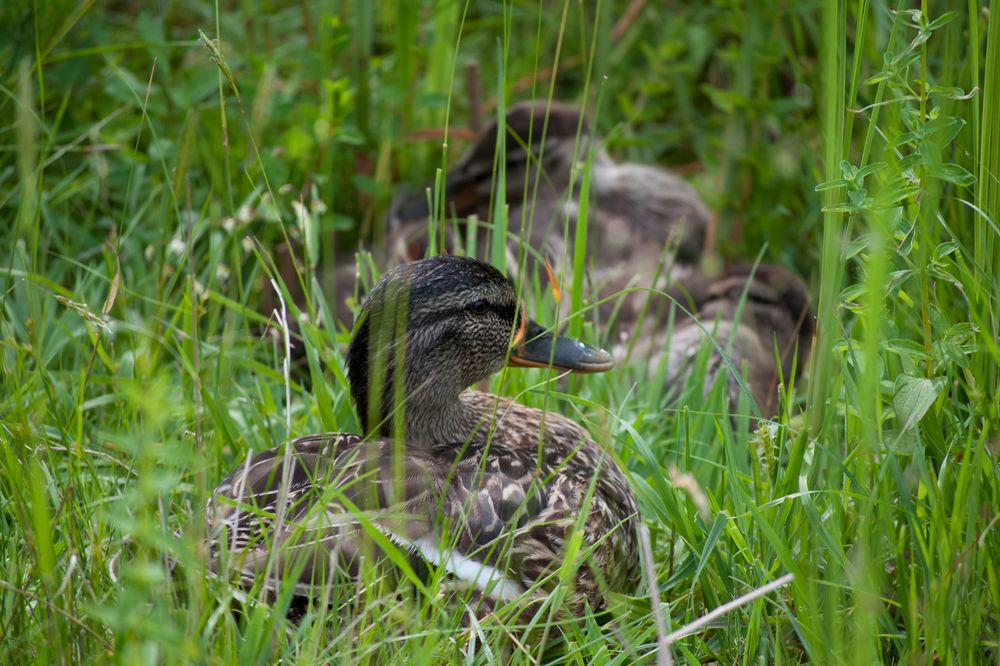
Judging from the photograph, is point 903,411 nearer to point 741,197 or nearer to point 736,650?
point 736,650

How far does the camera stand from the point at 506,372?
8.37 ft

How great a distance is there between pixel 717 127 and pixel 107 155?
7.89 feet

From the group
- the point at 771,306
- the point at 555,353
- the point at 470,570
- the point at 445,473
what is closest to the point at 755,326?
the point at 771,306

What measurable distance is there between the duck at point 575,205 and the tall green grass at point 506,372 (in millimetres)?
138

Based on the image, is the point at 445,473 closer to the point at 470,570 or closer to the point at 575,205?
the point at 470,570

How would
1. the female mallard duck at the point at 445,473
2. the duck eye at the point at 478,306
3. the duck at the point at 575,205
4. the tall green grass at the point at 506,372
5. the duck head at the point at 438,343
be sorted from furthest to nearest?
the duck at the point at 575,205
the duck eye at the point at 478,306
the duck head at the point at 438,343
the female mallard duck at the point at 445,473
the tall green grass at the point at 506,372

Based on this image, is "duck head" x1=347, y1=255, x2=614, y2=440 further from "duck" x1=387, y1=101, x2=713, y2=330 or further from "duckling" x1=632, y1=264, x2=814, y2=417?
"duck" x1=387, y1=101, x2=713, y2=330

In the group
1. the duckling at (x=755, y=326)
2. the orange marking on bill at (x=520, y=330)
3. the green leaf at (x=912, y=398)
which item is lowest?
the duckling at (x=755, y=326)

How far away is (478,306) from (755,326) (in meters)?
1.46

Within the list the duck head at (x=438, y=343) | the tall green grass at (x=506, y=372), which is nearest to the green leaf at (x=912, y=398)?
the tall green grass at (x=506, y=372)

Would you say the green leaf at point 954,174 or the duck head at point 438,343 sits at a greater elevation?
the green leaf at point 954,174

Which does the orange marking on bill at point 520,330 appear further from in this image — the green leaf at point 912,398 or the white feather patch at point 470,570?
the green leaf at point 912,398

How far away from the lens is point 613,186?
4211 mm

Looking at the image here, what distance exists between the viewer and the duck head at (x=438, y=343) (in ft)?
7.61
